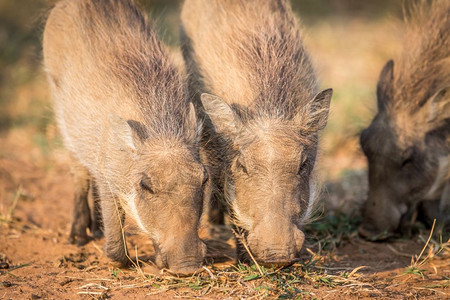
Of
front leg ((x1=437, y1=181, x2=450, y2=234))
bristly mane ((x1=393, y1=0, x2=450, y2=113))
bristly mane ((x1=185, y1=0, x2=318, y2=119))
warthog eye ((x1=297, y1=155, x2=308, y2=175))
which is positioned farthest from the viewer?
front leg ((x1=437, y1=181, x2=450, y2=234))

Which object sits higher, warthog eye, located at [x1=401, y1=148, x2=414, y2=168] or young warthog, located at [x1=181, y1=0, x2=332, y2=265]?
young warthog, located at [x1=181, y1=0, x2=332, y2=265]

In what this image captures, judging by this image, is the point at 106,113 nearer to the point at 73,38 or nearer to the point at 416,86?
the point at 73,38

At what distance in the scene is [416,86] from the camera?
4855 millimetres

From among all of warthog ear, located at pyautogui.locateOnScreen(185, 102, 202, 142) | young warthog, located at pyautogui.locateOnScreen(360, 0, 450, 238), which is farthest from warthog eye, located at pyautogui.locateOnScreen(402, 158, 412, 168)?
warthog ear, located at pyautogui.locateOnScreen(185, 102, 202, 142)

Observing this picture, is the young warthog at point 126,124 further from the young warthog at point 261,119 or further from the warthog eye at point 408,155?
the warthog eye at point 408,155

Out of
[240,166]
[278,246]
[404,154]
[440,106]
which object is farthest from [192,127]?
[440,106]

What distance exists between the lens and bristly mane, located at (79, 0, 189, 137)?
3.80m

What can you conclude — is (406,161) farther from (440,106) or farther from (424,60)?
(424,60)

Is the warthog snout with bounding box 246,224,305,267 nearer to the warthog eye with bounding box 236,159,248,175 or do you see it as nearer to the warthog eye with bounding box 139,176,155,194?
the warthog eye with bounding box 236,159,248,175

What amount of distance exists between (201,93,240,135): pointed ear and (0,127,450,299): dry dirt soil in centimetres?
90

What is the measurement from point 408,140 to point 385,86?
1.75 feet

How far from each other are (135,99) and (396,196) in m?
2.25

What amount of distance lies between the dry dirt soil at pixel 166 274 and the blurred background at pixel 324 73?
628 millimetres

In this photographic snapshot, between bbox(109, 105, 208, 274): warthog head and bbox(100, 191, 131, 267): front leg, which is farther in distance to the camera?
bbox(100, 191, 131, 267): front leg
